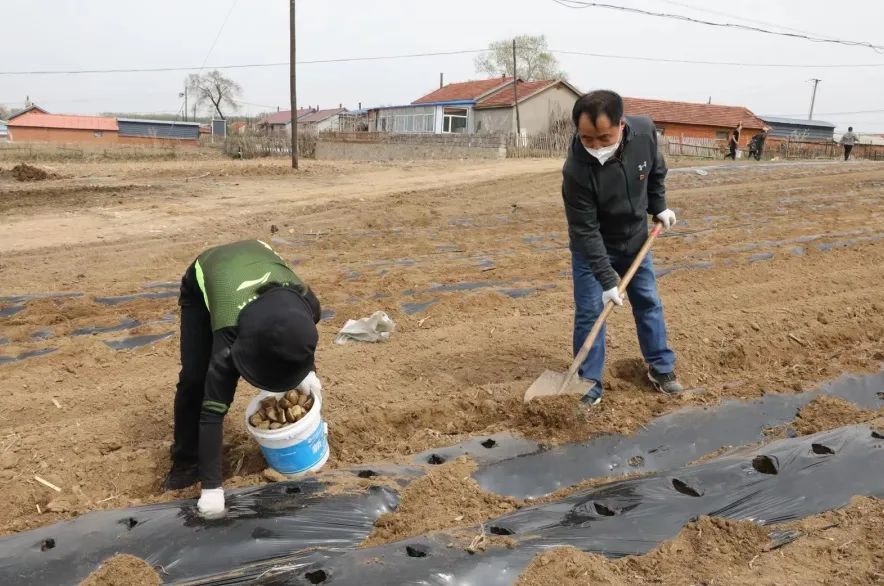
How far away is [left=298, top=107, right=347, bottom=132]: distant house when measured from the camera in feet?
182

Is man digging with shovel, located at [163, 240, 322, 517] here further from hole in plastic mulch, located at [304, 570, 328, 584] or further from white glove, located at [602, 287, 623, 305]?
white glove, located at [602, 287, 623, 305]

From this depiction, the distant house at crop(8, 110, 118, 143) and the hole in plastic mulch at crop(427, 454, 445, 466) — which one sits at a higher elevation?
the distant house at crop(8, 110, 118, 143)

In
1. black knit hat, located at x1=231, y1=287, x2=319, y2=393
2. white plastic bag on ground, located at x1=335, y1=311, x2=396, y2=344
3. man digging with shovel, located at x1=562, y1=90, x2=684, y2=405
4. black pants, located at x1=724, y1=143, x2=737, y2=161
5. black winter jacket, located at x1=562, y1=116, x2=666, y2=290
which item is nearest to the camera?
black knit hat, located at x1=231, y1=287, x2=319, y2=393

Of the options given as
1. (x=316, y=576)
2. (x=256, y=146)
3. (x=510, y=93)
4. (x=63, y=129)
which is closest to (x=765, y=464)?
(x=316, y=576)

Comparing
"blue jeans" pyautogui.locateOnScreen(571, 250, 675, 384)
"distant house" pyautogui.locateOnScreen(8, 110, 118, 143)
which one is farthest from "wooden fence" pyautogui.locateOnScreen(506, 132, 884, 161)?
"distant house" pyautogui.locateOnScreen(8, 110, 118, 143)

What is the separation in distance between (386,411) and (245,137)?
29.0 meters

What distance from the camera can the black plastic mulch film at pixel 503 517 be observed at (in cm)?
230

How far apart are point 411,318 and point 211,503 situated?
3163mm

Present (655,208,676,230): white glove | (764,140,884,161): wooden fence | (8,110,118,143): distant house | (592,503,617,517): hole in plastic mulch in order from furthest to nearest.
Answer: (8,110,118,143): distant house, (764,140,884,161): wooden fence, (655,208,676,230): white glove, (592,503,617,517): hole in plastic mulch

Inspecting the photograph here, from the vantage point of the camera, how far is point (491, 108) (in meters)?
34.0

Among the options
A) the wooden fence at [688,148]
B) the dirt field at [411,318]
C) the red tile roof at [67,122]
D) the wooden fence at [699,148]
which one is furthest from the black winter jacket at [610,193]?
the red tile roof at [67,122]

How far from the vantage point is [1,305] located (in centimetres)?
592

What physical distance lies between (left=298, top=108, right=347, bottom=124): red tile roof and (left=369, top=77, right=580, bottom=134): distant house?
69.4ft

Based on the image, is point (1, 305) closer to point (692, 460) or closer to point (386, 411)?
point (386, 411)
